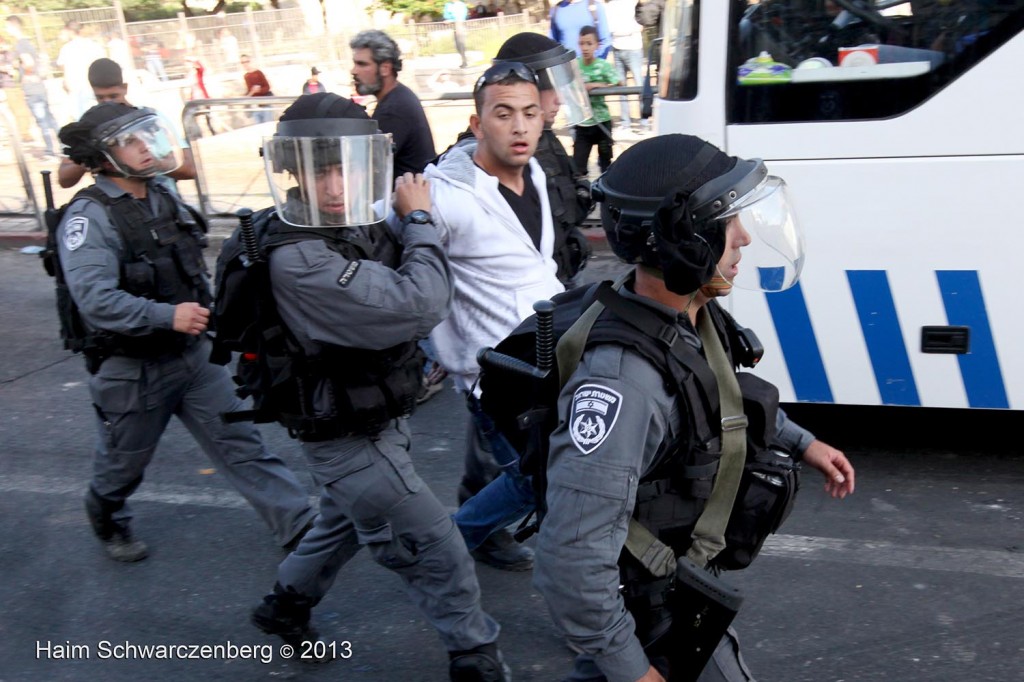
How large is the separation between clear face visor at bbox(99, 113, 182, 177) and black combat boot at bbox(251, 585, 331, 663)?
1646mm

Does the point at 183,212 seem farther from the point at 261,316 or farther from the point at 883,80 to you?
the point at 883,80

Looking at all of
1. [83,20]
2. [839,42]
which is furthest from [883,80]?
[83,20]

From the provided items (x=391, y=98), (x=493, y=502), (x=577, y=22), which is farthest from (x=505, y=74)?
(x=577, y=22)

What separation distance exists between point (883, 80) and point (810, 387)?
130cm

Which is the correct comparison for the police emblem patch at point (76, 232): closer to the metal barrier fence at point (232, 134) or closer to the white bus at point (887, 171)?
the white bus at point (887, 171)

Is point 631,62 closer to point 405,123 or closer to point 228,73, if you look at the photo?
point 405,123

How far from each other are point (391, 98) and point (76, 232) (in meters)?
2.83

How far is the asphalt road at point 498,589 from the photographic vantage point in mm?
3553

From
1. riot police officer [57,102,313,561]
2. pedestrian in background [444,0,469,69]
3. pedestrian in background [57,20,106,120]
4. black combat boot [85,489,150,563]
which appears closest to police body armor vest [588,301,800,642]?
riot police officer [57,102,313,561]

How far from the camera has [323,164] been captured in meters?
3.01

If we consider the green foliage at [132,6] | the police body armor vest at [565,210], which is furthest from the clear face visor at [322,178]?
the green foliage at [132,6]

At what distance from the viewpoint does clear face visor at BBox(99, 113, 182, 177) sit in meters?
3.96

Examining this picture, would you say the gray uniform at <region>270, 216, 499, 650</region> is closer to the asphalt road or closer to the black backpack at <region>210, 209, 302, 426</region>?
the black backpack at <region>210, 209, 302, 426</region>

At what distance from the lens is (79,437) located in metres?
5.75
